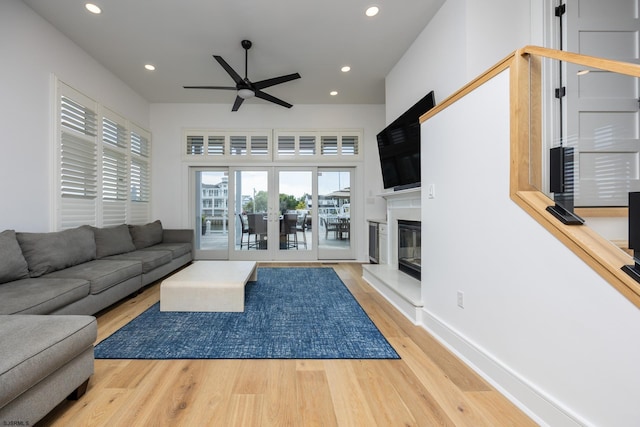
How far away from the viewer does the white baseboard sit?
124 cm

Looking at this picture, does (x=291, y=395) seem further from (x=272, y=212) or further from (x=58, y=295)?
(x=272, y=212)

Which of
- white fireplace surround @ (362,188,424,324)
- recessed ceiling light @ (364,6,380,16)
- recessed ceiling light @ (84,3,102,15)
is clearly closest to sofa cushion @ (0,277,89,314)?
recessed ceiling light @ (84,3,102,15)

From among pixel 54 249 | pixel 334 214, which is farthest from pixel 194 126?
pixel 54 249

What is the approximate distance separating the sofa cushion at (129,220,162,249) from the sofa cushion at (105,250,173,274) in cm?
49

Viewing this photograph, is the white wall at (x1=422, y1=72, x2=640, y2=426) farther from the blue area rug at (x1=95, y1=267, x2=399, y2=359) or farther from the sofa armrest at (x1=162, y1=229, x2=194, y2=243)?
the sofa armrest at (x1=162, y1=229, x2=194, y2=243)

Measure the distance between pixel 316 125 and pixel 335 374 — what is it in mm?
4737

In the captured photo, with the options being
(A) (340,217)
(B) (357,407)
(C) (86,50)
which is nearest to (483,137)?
(B) (357,407)

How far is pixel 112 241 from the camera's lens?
361 cm

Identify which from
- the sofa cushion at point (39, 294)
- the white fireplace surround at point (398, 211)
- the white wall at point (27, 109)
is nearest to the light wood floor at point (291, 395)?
the sofa cushion at point (39, 294)

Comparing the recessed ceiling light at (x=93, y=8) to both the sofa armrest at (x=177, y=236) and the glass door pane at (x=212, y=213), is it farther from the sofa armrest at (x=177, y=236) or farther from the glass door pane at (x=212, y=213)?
the sofa armrest at (x=177, y=236)

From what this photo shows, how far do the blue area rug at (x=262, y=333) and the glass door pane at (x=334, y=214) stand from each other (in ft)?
7.91

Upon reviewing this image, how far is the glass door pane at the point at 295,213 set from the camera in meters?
5.54

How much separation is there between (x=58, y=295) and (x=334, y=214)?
4308 mm

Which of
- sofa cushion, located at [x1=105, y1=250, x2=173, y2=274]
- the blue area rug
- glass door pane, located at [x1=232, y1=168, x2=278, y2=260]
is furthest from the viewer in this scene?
glass door pane, located at [x1=232, y1=168, x2=278, y2=260]
